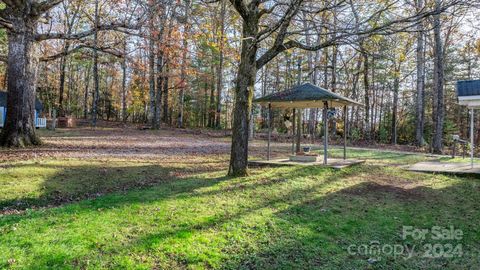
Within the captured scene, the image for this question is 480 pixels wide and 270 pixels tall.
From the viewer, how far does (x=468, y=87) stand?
8.27 m

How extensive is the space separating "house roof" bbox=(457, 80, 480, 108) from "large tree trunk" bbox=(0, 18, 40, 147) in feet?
40.5

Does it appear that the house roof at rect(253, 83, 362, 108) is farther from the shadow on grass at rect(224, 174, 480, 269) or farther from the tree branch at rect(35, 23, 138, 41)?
the tree branch at rect(35, 23, 138, 41)

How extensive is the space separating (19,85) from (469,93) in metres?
12.6

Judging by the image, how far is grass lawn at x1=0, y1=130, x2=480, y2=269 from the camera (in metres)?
3.37

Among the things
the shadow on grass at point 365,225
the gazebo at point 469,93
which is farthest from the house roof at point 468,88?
the shadow on grass at point 365,225

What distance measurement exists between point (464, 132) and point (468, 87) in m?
21.3

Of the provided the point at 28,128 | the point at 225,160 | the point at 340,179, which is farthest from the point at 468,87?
the point at 28,128

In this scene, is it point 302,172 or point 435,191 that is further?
point 302,172

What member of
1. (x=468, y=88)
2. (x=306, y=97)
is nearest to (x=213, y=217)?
(x=306, y=97)

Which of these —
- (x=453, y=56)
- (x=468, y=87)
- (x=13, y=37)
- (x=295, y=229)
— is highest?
(x=453, y=56)

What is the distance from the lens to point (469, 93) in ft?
26.7

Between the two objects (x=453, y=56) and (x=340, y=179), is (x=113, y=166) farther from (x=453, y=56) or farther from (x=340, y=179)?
(x=453, y=56)

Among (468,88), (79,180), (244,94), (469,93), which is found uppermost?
(468,88)

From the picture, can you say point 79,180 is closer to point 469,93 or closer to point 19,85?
point 19,85
